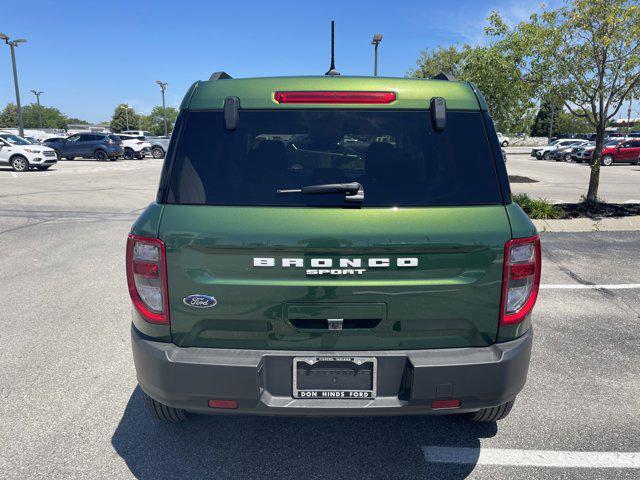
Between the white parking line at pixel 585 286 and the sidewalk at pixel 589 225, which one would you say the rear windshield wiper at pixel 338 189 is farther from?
the sidewalk at pixel 589 225

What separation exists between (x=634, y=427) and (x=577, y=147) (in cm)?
3636

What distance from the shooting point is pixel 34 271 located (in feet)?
21.1

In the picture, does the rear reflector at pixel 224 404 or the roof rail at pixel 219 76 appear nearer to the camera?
the rear reflector at pixel 224 404

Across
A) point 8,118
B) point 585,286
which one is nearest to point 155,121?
point 8,118

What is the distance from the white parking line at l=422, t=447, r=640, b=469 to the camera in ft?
8.73

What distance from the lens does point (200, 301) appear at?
2230 millimetres

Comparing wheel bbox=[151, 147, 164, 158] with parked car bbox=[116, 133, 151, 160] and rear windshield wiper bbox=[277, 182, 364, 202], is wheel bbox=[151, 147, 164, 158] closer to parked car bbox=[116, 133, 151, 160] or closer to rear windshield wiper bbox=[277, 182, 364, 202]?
parked car bbox=[116, 133, 151, 160]

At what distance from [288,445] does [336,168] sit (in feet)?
5.46

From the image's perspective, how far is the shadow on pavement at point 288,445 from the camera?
2.59 m

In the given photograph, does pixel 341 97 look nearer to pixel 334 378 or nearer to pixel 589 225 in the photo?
pixel 334 378

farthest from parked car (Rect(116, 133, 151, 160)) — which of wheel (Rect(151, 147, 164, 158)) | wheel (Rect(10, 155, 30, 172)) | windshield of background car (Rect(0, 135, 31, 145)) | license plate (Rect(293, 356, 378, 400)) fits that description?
license plate (Rect(293, 356, 378, 400))

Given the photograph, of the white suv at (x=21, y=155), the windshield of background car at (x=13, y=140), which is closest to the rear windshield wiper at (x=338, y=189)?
the white suv at (x=21, y=155)

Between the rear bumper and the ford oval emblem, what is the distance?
8.9 inches

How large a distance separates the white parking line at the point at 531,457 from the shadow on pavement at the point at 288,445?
59 mm
